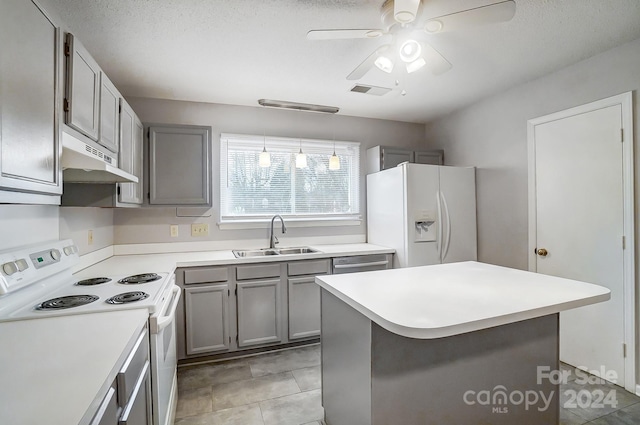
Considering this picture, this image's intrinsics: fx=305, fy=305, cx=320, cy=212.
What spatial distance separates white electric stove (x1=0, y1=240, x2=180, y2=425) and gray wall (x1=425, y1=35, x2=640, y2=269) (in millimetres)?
3049

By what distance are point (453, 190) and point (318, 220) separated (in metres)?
1.53

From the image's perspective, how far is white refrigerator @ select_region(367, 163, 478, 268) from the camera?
307cm

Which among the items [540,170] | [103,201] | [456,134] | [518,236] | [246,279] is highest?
[456,134]

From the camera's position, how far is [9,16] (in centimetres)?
97

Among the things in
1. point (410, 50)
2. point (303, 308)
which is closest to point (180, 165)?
point (303, 308)

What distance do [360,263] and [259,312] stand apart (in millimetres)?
1095

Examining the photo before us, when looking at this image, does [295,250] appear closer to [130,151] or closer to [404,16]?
[130,151]

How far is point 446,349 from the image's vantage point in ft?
4.37

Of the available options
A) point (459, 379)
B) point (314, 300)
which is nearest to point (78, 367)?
point (459, 379)

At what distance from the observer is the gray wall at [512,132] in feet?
7.49

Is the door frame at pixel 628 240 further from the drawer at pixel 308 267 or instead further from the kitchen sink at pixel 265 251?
the kitchen sink at pixel 265 251

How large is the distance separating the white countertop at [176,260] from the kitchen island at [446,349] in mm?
1215

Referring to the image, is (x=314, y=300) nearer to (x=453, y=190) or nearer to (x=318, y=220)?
(x=318, y=220)

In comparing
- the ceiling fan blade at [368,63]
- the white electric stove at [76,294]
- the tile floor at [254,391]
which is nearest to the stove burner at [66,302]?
the white electric stove at [76,294]
